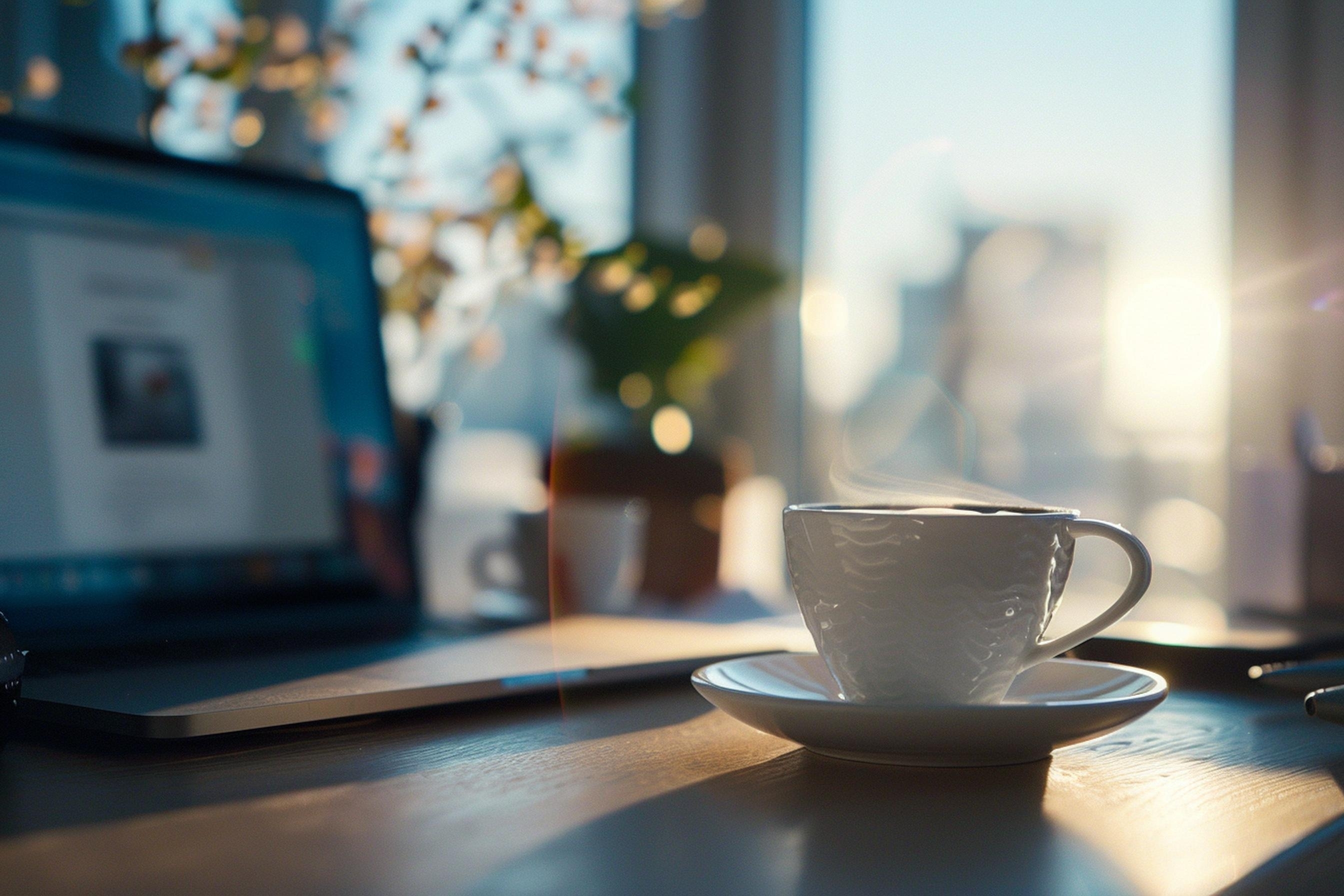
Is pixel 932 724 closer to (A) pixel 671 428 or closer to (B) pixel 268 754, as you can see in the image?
(B) pixel 268 754

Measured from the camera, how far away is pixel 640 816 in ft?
0.99

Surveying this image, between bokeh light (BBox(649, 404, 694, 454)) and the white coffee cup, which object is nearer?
the white coffee cup

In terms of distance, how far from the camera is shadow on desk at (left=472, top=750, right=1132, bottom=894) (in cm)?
25

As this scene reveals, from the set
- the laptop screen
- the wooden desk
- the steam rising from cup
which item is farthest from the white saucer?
the steam rising from cup

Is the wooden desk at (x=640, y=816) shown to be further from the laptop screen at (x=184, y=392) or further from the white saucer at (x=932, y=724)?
the laptop screen at (x=184, y=392)

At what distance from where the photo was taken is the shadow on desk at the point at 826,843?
0.25 m

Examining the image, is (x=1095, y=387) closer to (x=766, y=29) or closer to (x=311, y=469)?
(x=766, y=29)

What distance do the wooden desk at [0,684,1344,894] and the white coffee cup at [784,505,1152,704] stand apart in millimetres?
40

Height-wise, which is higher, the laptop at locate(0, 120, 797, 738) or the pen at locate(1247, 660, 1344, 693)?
the laptop at locate(0, 120, 797, 738)

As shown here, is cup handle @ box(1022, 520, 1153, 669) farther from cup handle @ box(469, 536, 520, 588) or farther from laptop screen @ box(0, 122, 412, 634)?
cup handle @ box(469, 536, 520, 588)

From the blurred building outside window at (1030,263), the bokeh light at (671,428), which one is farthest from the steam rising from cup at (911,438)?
the bokeh light at (671,428)

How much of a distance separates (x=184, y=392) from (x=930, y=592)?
0.54 meters

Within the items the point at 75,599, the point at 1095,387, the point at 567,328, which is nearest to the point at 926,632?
the point at 75,599

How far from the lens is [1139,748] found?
1.34 feet
